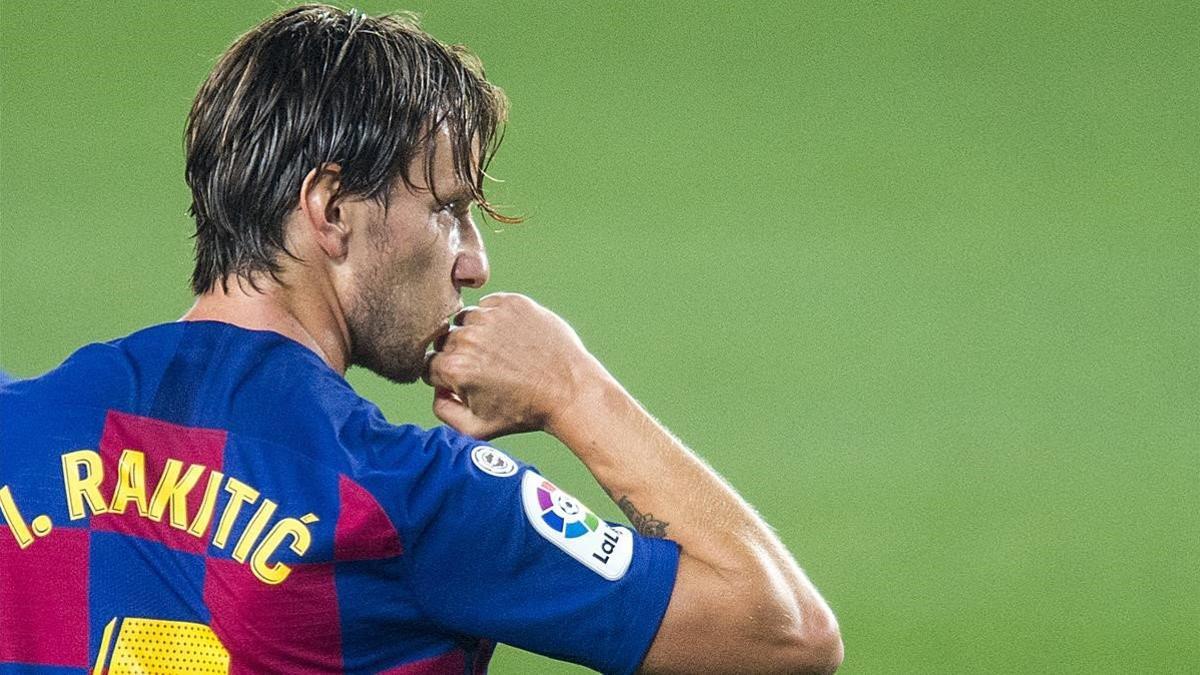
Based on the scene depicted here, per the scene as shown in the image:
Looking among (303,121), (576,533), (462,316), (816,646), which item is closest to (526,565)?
(576,533)

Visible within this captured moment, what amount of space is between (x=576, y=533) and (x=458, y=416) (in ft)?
1.05

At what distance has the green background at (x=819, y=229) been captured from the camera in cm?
412

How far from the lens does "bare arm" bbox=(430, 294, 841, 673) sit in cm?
140

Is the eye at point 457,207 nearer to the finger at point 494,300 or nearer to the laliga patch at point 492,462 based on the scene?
the finger at point 494,300

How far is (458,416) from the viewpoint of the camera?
1.66m

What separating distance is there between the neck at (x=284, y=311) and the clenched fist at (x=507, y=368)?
0.45 ft

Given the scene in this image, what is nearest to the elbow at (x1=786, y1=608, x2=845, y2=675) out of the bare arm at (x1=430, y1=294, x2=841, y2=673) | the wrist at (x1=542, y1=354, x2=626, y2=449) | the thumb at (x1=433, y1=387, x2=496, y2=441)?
the bare arm at (x1=430, y1=294, x2=841, y2=673)

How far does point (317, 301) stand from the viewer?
1519 millimetres

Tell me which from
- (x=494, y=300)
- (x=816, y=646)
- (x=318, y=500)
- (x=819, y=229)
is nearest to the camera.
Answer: (x=318, y=500)

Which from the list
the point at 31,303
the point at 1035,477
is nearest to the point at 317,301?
the point at 1035,477

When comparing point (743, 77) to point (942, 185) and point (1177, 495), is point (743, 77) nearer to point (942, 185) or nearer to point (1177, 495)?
→ point (942, 185)

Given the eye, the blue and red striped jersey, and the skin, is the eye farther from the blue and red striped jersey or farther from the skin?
the blue and red striped jersey

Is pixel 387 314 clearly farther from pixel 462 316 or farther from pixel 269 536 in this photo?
pixel 269 536

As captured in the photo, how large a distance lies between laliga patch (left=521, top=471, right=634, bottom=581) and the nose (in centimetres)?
31
